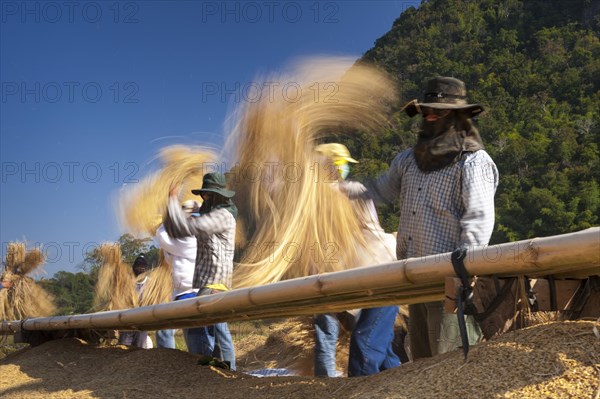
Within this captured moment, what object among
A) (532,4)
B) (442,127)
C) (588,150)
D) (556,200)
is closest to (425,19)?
(532,4)

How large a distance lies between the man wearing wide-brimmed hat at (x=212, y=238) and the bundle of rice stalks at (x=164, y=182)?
0.20 metres

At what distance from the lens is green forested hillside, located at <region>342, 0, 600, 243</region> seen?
33594 millimetres

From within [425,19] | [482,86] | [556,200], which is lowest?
[556,200]

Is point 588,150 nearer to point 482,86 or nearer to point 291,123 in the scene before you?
point 482,86

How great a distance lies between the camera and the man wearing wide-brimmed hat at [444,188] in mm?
3156

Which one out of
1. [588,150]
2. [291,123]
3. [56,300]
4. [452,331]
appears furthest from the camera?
[588,150]

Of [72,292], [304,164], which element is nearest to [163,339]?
[304,164]

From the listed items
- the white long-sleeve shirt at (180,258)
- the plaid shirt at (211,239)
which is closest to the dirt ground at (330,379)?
the plaid shirt at (211,239)

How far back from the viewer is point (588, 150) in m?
39.8

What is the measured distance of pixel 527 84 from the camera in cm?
4909

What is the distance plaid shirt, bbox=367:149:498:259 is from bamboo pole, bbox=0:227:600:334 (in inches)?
10.5

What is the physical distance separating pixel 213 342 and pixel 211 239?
0.76 m

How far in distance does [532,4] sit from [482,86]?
28844mm

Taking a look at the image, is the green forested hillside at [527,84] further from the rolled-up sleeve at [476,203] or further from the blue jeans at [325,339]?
the rolled-up sleeve at [476,203]
